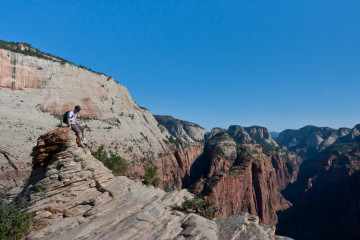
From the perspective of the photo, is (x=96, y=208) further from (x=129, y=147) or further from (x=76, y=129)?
(x=129, y=147)

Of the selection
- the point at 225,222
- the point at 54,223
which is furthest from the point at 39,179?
the point at 225,222

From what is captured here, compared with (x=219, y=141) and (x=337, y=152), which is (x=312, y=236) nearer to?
(x=219, y=141)

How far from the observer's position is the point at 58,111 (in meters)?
64.2

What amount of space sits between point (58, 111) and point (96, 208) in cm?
6054

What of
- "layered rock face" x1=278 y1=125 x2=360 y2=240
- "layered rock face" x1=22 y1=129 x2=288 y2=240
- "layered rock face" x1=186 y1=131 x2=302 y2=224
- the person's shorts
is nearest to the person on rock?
the person's shorts

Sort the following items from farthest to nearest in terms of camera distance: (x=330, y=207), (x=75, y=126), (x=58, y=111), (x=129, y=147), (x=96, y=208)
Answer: (x=330, y=207) → (x=129, y=147) → (x=58, y=111) → (x=75, y=126) → (x=96, y=208)

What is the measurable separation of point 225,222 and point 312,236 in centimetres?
9229

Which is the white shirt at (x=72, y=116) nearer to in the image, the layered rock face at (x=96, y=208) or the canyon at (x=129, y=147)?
the layered rock face at (x=96, y=208)

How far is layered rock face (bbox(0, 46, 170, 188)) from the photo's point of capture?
4403 cm

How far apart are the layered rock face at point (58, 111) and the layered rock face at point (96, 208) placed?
28.3 metres

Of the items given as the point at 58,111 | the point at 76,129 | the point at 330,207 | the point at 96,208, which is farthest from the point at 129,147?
the point at 330,207

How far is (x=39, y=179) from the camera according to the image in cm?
1523

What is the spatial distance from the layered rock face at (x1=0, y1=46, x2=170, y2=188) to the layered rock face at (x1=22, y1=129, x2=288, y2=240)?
2829cm

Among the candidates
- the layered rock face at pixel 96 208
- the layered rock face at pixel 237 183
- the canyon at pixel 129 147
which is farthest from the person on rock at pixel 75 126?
the layered rock face at pixel 237 183
